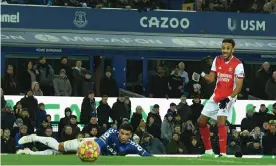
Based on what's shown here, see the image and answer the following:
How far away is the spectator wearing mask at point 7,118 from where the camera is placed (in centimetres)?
2911

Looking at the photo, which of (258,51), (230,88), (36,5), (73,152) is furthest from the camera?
(258,51)

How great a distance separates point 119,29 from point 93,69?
214 centimetres

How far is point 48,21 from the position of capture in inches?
1535

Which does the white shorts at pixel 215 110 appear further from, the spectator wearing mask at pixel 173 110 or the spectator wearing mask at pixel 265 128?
the spectator wearing mask at pixel 265 128

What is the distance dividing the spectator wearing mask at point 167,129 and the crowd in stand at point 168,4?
8923 mm

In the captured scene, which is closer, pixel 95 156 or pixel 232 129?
pixel 95 156

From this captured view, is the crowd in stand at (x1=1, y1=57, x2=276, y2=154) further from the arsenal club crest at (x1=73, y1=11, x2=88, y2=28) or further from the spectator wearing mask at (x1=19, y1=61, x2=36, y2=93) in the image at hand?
the arsenal club crest at (x1=73, y1=11, x2=88, y2=28)

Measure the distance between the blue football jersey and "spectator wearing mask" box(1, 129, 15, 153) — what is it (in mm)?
5666

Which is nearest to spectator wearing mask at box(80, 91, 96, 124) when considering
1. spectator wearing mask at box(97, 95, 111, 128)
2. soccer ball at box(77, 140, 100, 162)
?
spectator wearing mask at box(97, 95, 111, 128)

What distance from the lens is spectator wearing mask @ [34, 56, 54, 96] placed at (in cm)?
3378

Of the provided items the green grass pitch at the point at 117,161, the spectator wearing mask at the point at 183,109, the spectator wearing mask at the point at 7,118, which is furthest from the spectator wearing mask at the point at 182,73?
the green grass pitch at the point at 117,161

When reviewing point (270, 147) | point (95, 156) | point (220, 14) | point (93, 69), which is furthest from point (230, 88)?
point (220, 14)

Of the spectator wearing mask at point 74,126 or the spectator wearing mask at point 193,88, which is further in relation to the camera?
the spectator wearing mask at point 193,88

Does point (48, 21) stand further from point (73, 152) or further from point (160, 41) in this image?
point (73, 152)
